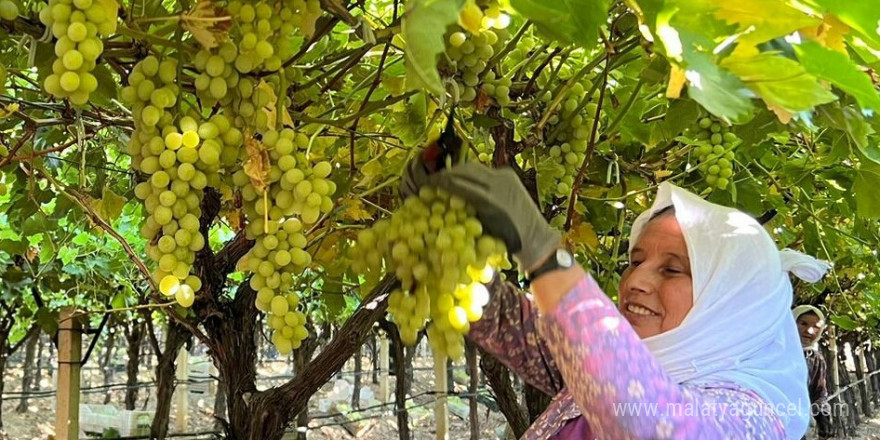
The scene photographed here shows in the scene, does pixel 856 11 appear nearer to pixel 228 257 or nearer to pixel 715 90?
pixel 715 90

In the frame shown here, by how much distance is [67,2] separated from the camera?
724mm

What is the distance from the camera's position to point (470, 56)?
124 cm

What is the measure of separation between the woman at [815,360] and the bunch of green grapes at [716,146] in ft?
4.58

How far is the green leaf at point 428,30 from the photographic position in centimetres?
58

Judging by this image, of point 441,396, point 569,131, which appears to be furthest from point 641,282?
point 441,396

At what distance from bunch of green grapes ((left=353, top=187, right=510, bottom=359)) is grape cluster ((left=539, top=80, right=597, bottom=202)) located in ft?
2.43

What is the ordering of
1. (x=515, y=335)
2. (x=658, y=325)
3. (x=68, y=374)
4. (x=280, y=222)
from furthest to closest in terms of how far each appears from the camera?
(x=68, y=374) < (x=515, y=335) < (x=658, y=325) < (x=280, y=222)

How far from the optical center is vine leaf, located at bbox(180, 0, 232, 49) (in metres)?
0.82

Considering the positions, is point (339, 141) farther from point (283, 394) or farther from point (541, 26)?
point (541, 26)

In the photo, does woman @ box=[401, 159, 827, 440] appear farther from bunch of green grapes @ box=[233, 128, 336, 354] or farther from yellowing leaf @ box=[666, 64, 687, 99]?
yellowing leaf @ box=[666, 64, 687, 99]

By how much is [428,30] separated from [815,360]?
7.73 metres

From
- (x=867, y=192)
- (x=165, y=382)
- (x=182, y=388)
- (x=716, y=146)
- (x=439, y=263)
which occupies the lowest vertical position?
(x=182, y=388)

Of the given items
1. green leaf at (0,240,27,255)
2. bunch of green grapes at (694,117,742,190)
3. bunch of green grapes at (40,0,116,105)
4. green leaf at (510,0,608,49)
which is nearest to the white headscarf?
bunch of green grapes at (694,117,742,190)

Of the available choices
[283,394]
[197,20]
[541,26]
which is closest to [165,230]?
[197,20]
